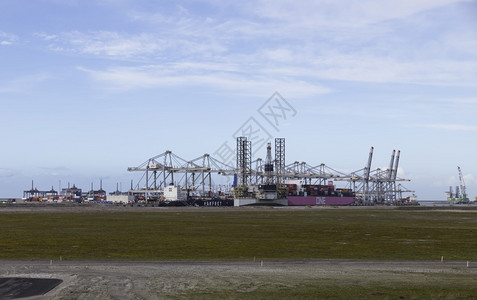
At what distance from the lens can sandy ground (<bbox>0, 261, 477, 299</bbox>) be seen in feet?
98.7

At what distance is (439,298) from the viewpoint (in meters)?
28.9

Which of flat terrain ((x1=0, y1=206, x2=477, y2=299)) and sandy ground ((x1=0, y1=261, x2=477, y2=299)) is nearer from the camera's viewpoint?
sandy ground ((x1=0, y1=261, x2=477, y2=299))

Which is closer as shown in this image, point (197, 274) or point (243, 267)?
point (197, 274)

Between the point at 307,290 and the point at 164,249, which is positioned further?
the point at 164,249

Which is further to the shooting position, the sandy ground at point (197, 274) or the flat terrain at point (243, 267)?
the flat terrain at point (243, 267)

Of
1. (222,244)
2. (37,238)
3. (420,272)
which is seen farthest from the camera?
(37,238)

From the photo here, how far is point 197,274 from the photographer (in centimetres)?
3638

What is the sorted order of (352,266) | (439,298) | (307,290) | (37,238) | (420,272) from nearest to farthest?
(439,298)
(307,290)
(420,272)
(352,266)
(37,238)

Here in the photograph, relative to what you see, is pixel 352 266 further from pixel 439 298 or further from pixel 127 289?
pixel 127 289

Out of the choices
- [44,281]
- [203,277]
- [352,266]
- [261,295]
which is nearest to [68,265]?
[44,281]

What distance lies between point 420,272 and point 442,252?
15.8 metres

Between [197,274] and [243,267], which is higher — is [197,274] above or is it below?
above

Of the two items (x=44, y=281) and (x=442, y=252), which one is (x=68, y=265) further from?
(x=442, y=252)

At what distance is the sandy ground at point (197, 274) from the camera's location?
30.1m
